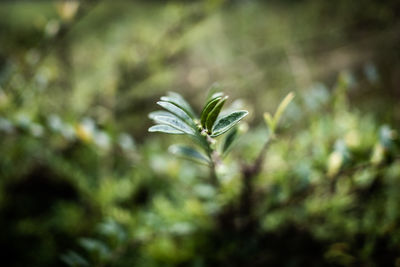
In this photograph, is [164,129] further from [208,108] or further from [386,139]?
[386,139]

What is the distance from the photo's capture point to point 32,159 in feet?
2.56

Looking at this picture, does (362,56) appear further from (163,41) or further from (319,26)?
(163,41)

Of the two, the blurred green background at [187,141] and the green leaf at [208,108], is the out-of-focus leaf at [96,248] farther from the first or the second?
the green leaf at [208,108]

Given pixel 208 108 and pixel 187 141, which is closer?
pixel 208 108

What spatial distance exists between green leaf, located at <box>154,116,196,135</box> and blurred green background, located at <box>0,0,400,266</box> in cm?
18

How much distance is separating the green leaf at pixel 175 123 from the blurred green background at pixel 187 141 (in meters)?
0.18

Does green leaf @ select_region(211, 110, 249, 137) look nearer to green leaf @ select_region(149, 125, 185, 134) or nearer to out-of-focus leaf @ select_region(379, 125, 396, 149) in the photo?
green leaf @ select_region(149, 125, 185, 134)

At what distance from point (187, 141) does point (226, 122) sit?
25.1 inches

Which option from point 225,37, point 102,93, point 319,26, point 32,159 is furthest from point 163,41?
point 319,26

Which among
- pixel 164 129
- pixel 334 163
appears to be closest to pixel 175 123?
pixel 164 129

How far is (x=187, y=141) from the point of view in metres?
0.93

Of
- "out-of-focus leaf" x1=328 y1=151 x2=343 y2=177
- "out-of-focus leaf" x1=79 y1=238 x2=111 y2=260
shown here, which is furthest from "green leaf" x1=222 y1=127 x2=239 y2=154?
"out-of-focus leaf" x1=79 y1=238 x2=111 y2=260

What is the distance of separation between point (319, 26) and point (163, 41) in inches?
29.7

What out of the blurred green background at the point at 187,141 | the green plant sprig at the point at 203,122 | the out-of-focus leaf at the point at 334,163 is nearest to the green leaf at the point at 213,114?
the green plant sprig at the point at 203,122
